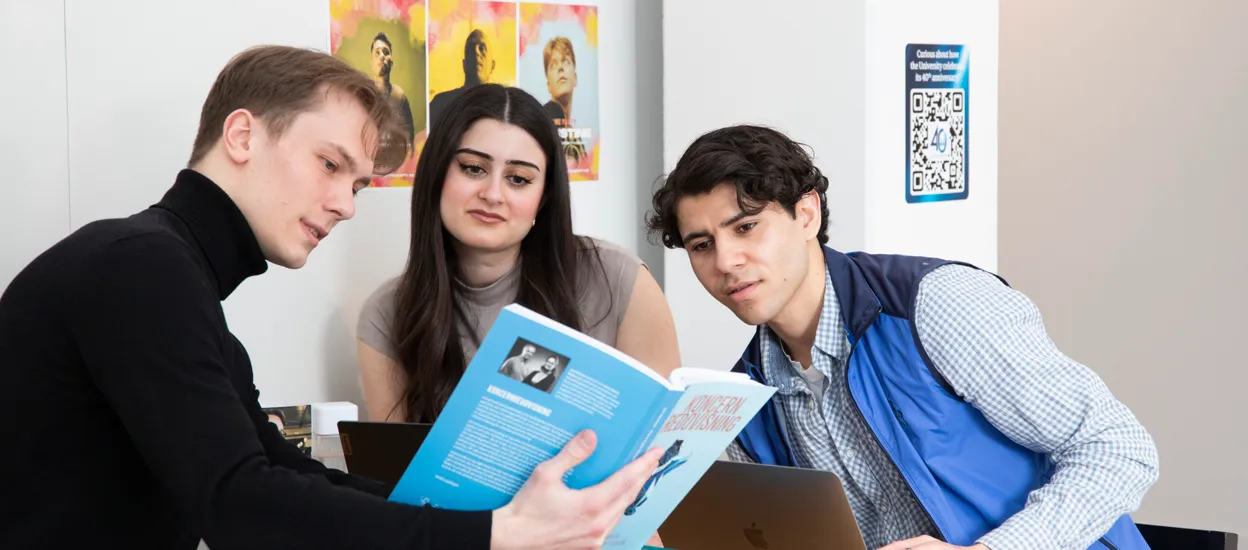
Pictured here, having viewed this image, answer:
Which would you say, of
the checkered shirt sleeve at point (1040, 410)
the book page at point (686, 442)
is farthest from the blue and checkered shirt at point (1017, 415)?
the book page at point (686, 442)

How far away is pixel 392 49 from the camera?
2654mm

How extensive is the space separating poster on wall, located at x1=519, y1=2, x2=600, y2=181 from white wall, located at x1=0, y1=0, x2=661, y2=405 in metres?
0.45

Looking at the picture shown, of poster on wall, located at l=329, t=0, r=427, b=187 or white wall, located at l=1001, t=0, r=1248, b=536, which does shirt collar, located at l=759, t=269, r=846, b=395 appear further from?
white wall, located at l=1001, t=0, r=1248, b=536

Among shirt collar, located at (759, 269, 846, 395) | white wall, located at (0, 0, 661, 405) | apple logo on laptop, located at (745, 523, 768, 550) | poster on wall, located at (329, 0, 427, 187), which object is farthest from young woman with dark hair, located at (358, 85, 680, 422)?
apple logo on laptop, located at (745, 523, 768, 550)

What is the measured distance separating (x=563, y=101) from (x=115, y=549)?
183 cm

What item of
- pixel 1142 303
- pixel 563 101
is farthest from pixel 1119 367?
pixel 563 101


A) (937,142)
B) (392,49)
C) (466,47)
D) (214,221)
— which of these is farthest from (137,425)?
(937,142)

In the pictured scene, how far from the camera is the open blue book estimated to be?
3.84 feet

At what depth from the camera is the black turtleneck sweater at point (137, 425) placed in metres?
1.19

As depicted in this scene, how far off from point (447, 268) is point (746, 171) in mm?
789

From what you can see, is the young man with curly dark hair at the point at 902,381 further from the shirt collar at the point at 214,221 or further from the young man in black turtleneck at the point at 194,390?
the shirt collar at the point at 214,221

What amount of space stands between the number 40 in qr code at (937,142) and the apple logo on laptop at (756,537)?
1.44 m

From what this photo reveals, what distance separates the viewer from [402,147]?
166 cm

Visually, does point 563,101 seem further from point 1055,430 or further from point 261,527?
point 261,527
